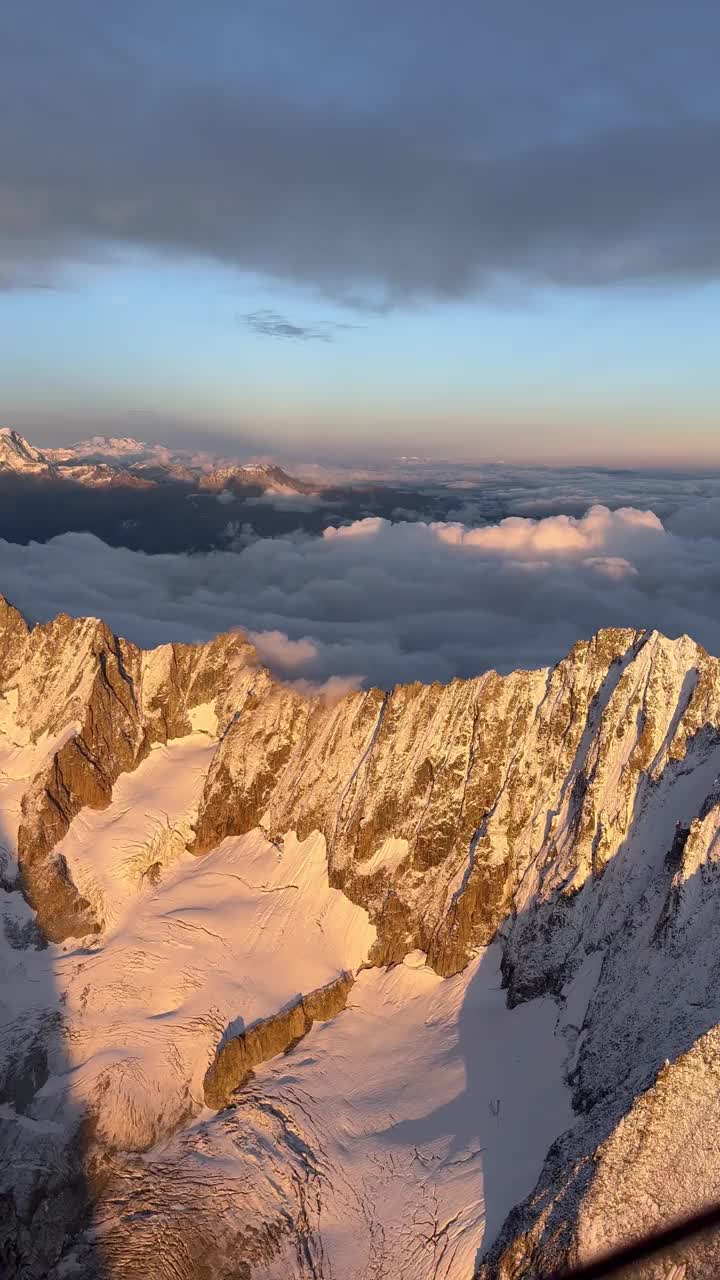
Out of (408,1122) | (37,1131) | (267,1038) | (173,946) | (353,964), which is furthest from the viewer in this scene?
(173,946)

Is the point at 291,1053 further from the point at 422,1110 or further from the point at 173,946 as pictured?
the point at 173,946

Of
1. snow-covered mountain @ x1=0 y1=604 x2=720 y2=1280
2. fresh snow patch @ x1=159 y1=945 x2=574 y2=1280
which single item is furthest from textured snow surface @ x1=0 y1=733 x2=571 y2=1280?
snow-covered mountain @ x1=0 y1=604 x2=720 y2=1280

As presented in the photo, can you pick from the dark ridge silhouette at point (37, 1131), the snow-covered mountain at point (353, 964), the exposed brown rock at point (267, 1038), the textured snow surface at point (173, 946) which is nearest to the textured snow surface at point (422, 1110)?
the snow-covered mountain at point (353, 964)

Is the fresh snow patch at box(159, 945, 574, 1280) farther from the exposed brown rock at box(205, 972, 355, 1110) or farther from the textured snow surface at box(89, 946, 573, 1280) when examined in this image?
the exposed brown rock at box(205, 972, 355, 1110)

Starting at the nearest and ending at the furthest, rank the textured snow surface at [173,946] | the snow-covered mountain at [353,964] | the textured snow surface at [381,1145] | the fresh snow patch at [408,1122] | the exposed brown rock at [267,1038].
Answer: the snow-covered mountain at [353,964]
the fresh snow patch at [408,1122]
the textured snow surface at [381,1145]
the exposed brown rock at [267,1038]
the textured snow surface at [173,946]

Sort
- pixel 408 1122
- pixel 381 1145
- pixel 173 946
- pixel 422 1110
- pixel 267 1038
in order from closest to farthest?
pixel 381 1145
pixel 408 1122
pixel 422 1110
pixel 267 1038
pixel 173 946

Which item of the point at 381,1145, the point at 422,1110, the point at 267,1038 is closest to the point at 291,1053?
the point at 267,1038

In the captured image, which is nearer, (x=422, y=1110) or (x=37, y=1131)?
(x=422, y=1110)

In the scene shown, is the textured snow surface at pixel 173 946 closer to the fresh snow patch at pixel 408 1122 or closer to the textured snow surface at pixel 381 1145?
the fresh snow patch at pixel 408 1122

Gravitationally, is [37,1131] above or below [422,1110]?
below
